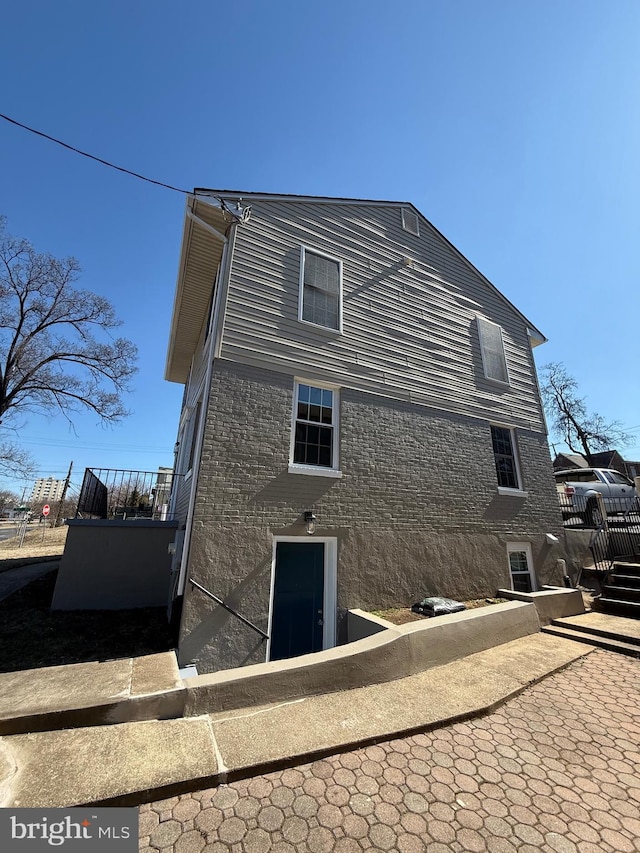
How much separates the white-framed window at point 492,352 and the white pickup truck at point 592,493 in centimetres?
464

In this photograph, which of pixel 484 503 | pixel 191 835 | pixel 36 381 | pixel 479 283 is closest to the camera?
pixel 191 835

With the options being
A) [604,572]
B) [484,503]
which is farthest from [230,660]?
[604,572]

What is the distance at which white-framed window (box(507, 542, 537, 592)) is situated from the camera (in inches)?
355

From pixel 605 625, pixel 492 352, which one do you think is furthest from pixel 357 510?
pixel 492 352

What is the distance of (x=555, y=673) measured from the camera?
5.20m

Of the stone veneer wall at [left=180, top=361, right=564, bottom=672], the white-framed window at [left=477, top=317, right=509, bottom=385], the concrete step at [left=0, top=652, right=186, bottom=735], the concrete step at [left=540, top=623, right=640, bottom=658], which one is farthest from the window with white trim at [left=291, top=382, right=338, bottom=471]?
the white-framed window at [left=477, top=317, right=509, bottom=385]

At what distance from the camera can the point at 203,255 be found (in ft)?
27.4

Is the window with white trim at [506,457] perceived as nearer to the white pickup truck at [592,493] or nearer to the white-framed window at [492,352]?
the white-framed window at [492,352]

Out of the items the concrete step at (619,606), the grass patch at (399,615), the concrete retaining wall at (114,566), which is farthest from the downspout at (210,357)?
the concrete step at (619,606)

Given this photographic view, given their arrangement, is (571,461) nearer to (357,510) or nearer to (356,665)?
(357,510)

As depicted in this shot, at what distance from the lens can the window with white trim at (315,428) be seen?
6.95 metres

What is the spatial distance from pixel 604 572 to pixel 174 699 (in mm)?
Answer: 10509

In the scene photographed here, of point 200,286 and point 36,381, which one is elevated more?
point 36,381

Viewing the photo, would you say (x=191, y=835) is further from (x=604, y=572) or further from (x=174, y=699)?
(x=604, y=572)
